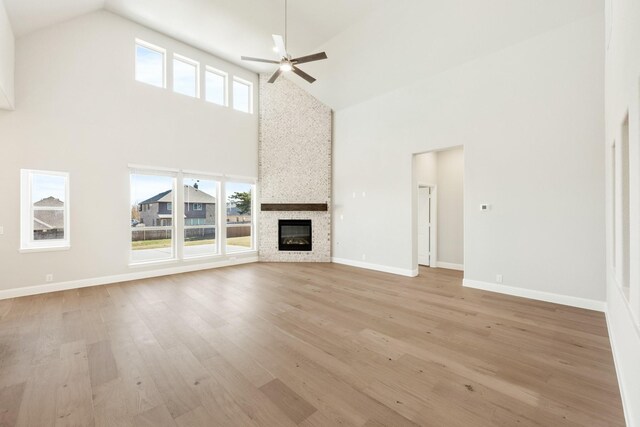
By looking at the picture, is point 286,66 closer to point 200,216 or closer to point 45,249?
point 200,216

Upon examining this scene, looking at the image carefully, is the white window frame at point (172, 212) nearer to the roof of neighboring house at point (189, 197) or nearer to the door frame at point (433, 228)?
the roof of neighboring house at point (189, 197)

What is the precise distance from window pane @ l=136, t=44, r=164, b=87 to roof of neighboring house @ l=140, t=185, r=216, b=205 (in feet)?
7.78

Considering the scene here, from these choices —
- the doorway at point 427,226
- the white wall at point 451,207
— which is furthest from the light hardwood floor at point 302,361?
the doorway at point 427,226

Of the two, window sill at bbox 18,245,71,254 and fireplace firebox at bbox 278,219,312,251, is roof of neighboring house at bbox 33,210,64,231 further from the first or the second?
fireplace firebox at bbox 278,219,312,251

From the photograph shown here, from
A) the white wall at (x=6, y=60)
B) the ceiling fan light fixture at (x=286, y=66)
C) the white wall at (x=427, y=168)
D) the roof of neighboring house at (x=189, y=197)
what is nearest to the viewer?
the white wall at (x=6, y=60)

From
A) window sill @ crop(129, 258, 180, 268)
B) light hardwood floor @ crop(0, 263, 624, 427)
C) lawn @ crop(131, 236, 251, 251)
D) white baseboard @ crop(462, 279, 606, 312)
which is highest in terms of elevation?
lawn @ crop(131, 236, 251, 251)

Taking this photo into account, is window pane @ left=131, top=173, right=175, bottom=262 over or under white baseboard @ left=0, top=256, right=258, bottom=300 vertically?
over

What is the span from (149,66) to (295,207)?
459cm

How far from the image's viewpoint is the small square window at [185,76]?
20.7 ft

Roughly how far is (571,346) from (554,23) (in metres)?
4.47

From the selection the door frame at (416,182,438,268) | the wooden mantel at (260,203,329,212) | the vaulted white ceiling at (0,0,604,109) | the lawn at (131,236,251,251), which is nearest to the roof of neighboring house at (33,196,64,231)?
the lawn at (131,236,251,251)

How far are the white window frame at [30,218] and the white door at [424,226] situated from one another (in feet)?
24.6

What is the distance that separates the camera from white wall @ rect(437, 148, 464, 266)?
6668 millimetres

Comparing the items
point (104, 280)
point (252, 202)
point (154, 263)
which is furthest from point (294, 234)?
point (104, 280)
